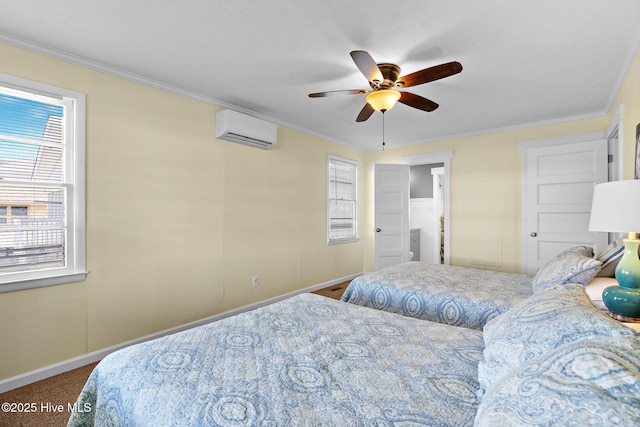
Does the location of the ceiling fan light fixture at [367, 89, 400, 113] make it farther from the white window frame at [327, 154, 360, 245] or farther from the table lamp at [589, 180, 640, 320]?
the white window frame at [327, 154, 360, 245]

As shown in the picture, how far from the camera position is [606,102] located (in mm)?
3350

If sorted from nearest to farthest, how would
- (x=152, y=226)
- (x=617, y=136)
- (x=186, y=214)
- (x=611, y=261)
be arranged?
(x=611, y=261)
(x=152, y=226)
(x=186, y=214)
(x=617, y=136)

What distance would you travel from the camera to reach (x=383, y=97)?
2.38m

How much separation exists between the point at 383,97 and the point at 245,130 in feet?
5.61

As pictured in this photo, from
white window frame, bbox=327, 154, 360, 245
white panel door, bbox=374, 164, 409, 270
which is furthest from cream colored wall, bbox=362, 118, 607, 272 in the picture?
white window frame, bbox=327, 154, 360, 245

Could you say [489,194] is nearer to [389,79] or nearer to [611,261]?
[611,261]

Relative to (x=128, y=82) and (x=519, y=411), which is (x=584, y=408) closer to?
(x=519, y=411)

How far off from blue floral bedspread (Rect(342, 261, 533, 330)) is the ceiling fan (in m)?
1.53

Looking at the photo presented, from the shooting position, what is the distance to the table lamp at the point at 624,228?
132 cm

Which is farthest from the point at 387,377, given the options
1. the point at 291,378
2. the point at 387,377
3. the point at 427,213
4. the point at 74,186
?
the point at 427,213

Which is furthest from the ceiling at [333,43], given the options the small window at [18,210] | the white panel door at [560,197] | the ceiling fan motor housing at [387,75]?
the small window at [18,210]

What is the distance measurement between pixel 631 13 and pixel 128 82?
3.72 metres

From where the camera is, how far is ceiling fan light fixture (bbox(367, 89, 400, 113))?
2.37 metres

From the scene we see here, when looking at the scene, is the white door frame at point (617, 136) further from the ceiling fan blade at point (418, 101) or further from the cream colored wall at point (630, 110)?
the ceiling fan blade at point (418, 101)
